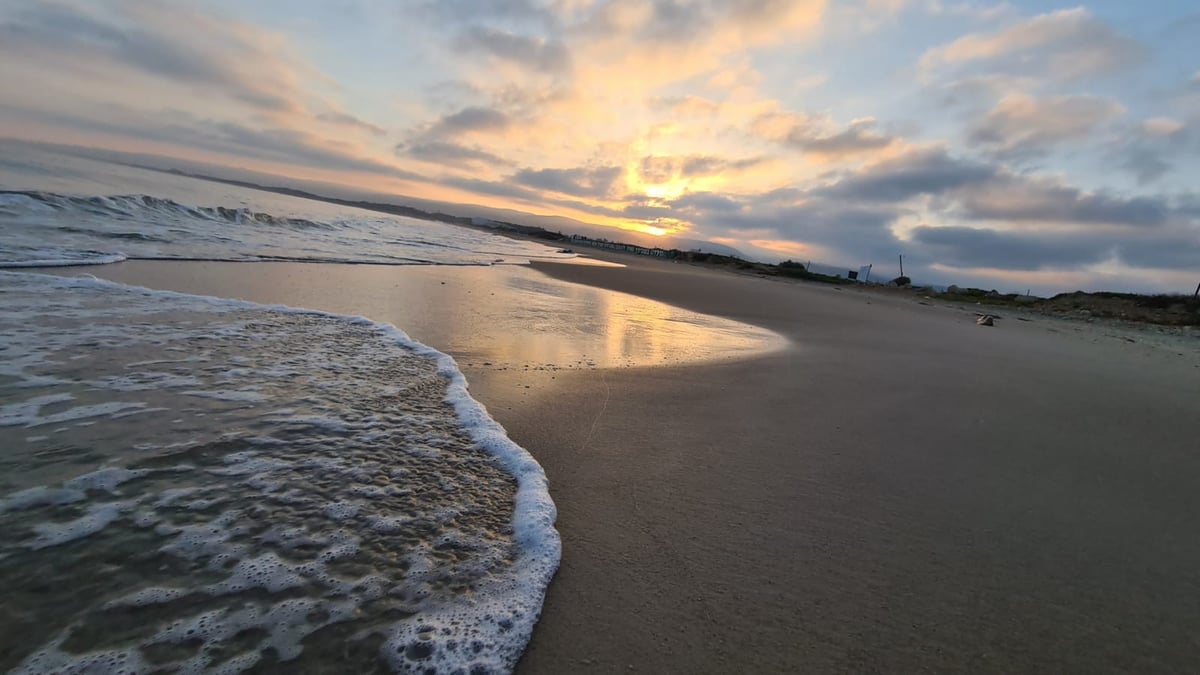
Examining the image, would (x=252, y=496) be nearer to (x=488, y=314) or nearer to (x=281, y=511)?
(x=281, y=511)

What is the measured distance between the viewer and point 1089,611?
2090mm

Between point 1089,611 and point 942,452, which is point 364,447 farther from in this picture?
point 942,452

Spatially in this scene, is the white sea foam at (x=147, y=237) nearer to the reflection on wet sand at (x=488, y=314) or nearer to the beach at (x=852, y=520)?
the reflection on wet sand at (x=488, y=314)

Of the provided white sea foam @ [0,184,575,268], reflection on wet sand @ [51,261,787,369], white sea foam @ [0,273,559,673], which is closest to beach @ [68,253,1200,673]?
white sea foam @ [0,273,559,673]

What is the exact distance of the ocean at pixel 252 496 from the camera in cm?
169

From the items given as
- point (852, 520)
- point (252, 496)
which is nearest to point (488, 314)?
point (252, 496)

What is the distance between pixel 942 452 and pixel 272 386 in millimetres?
5055

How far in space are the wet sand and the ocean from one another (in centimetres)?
35

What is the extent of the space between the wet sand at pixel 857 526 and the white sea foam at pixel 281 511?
297 millimetres

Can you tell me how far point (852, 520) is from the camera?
2.65m

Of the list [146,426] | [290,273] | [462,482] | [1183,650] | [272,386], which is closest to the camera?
[1183,650]

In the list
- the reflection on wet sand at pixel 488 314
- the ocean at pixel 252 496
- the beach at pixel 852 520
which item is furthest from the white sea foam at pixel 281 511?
the reflection on wet sand at pixel 488 314

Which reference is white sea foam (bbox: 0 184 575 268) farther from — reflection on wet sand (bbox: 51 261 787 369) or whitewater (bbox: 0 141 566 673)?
whitewater (bbox: 0 141 566 673)

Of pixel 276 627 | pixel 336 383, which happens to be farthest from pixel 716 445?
pixel 336 383
